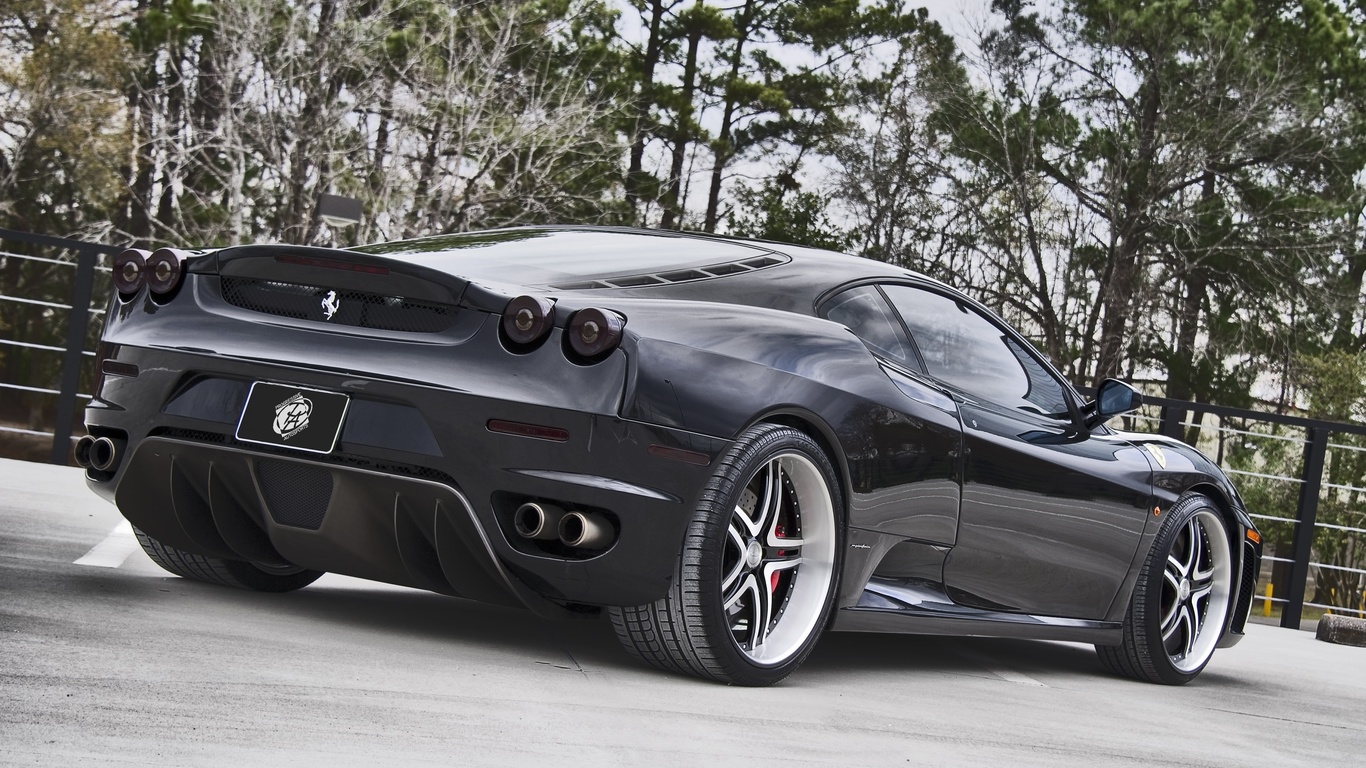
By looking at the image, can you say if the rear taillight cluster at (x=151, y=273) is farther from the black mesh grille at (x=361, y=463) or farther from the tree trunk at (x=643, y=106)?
the tree trunk at (x=643, y=106)

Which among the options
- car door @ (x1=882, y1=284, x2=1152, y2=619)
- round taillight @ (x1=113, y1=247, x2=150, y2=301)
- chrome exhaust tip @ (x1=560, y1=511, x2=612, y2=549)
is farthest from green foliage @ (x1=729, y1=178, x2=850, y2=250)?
chrome exhaust tip @ (x1=560, y1=511, x2=612, y2=549)

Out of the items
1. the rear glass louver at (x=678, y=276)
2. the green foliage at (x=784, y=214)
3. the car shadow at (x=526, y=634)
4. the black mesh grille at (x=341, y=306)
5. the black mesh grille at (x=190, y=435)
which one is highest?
the green foliage at (x=784, y=214)

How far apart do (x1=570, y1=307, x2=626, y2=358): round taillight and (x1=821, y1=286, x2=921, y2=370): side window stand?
0.92 meters

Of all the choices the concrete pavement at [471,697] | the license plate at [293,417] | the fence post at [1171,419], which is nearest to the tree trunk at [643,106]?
the fence post at [1171,419]

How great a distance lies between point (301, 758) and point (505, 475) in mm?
1110

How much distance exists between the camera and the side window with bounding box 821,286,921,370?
4.44 metres

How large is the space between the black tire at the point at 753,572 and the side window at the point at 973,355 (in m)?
0.80

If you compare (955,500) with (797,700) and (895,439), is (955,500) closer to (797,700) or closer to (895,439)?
(895,439)

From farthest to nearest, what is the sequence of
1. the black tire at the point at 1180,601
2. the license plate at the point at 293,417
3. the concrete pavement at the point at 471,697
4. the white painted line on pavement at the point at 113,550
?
the black tire at the point at 1180,601 < the white painted line on pavement at the point at 113,550 < the license plate at the point at 293,417 < the concrete pavement at the point at 471,697

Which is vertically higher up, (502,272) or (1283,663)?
(502,272)

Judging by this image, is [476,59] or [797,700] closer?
[797,700]

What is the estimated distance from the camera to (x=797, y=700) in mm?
3930

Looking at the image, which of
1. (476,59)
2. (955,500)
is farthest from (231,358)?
(476,59)

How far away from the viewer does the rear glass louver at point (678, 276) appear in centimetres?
396
